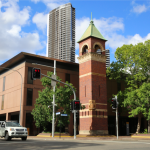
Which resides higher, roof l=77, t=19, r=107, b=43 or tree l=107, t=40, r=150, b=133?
roof l=77, t=19, r=107, b=43

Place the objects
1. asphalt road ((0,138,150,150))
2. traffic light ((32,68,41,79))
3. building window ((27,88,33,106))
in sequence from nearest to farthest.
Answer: asphalt road ((0,138,150,150)) < traffic light ((32,68,41,79)) < building window ((27,88,33,106))

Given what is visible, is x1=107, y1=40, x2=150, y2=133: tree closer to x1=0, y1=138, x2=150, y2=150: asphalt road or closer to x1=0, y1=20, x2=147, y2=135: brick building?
x1=0, y1=20, x2=147, y2=135: brick building

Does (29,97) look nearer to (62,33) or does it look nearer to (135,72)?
(135,72)

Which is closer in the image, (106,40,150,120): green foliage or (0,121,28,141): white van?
(0,121,28,141): white van

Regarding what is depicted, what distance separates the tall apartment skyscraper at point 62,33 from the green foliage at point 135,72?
228 ft

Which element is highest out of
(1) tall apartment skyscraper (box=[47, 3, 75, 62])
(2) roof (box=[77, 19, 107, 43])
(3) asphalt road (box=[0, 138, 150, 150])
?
(1) tall apartment skyscraper (box=[47, 3, 75, 62])

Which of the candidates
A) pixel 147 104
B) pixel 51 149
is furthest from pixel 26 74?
pixel 51 149

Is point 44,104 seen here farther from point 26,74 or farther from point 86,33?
point 86,33

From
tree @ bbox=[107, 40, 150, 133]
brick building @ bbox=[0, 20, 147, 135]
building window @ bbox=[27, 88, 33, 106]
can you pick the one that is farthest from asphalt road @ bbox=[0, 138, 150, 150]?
building window @ bbox=[27, 88, 33, 106]

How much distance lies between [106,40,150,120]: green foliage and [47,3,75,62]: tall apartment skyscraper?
69.4 meters

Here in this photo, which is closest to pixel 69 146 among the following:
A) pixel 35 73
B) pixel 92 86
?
pixel 35 73

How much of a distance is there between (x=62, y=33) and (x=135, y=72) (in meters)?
81.6

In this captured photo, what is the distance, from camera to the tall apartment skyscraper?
109m

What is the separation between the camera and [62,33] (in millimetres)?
113438
